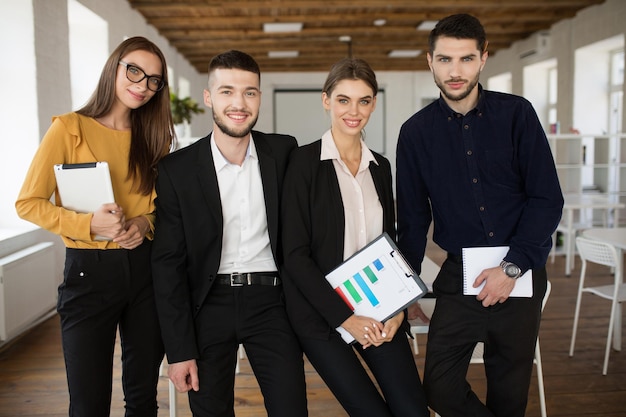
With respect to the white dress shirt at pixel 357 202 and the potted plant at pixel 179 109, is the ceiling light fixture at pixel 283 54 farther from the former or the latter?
the white dress shirt at pixel 357 202

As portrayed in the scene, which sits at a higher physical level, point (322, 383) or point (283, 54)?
point (283, 54)

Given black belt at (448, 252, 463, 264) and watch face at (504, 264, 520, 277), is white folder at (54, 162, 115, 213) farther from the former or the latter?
watch face at (504, 264, 520, 277)

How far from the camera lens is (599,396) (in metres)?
3.32

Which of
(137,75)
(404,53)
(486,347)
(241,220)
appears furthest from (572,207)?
(404,53)

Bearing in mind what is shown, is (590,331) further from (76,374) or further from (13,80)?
(13,80)

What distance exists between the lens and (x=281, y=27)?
30.5ft

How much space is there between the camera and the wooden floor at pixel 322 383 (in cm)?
321

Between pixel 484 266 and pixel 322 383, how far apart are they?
187 cm

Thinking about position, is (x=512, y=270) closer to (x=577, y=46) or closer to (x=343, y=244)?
(x=343, y=244)

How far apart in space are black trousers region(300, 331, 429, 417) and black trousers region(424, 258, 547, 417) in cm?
19

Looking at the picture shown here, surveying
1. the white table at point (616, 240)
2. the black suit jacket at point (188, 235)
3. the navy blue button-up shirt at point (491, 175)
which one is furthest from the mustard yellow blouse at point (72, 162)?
the white table at point (616, 240)

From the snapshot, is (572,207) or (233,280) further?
(572,207)

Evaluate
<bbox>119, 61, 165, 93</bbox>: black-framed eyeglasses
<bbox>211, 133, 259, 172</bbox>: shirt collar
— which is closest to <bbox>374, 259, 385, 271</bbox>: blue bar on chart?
<bbox>211, 133, 259, 172</bbox>: shirt collar

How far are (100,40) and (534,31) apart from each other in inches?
312
